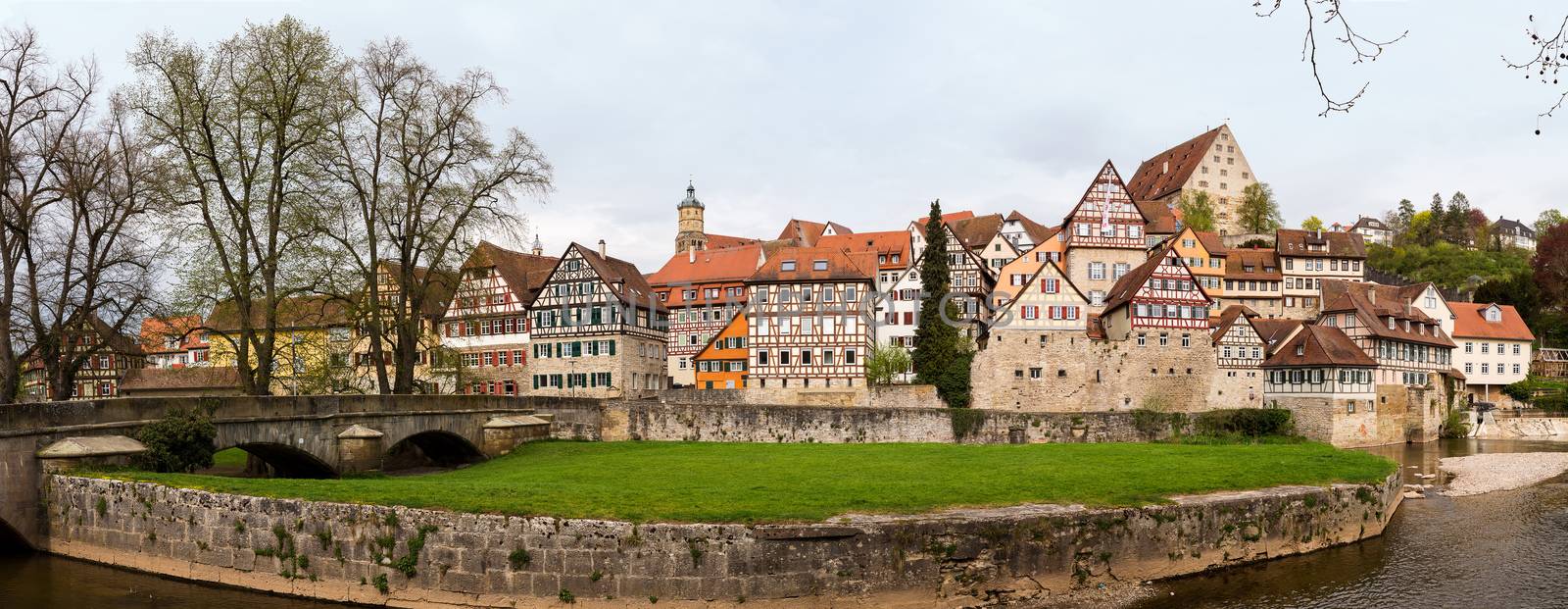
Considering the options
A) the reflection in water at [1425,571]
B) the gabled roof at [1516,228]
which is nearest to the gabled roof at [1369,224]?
the gabled roof at [1516,228]

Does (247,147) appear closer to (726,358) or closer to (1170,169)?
(726,358)

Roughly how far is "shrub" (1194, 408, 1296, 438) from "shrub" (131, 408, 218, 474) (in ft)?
114

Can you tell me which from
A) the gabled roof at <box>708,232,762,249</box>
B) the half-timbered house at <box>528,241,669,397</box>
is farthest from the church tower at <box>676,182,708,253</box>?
the half-timbered house at <box>528,241,669,397</box>

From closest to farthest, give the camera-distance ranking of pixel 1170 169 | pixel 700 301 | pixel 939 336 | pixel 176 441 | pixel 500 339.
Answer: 1. pixel 176 441
2. pixel 939 336
3. pixel 500 339
4. pixel 700 301
5. pixel 1170 169

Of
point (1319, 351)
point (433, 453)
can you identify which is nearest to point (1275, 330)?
point (1319, 351)

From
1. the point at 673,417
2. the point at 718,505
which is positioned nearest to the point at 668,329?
the point at 673,417

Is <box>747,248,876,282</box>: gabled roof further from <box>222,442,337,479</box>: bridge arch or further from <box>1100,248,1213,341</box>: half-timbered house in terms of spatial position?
<box>222,442,337,479</box>: bridge arch

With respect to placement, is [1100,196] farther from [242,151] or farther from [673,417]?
[242,151]

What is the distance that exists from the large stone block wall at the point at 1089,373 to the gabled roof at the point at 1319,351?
3.33 metres

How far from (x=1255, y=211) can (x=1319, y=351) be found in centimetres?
3663

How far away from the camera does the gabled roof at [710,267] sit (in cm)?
5488

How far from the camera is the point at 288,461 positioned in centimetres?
2558

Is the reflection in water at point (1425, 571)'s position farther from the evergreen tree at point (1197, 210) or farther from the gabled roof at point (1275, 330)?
the evergreen tree at point (1197, 210)

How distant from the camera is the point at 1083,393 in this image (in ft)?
157
